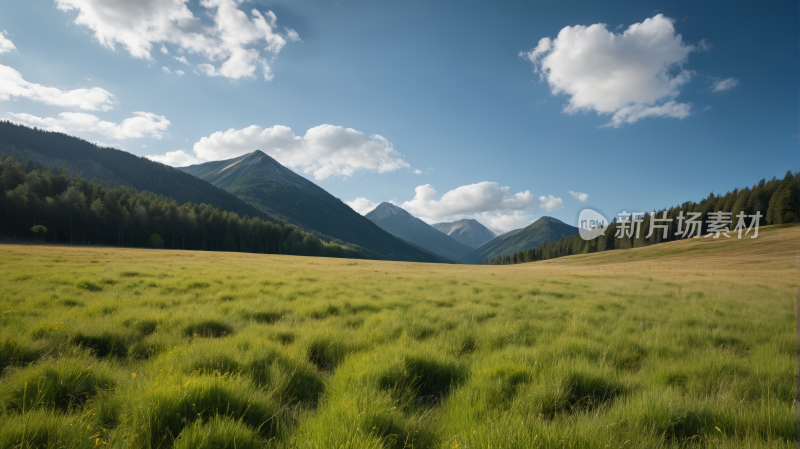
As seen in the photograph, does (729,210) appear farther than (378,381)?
Yes

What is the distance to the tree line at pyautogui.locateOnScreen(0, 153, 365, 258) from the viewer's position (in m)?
71.4

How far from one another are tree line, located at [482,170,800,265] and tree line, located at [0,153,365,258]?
13205 cm

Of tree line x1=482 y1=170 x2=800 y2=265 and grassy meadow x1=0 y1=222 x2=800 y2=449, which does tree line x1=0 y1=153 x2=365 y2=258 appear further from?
tree line x1=482 y1=170 x2=800 y2=265

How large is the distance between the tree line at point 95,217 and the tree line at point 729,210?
13205 centimetres

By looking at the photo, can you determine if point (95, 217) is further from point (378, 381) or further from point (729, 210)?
point (729, 210)

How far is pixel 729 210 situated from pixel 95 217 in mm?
182334

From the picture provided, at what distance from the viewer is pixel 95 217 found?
77375 mm

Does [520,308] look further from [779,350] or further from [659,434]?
[659,434]

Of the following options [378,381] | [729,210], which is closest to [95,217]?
[378,381]

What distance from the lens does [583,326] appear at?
7.50 meters

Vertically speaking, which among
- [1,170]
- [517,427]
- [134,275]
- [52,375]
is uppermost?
[1,170]

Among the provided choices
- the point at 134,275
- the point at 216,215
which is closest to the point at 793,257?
the point at 134,275

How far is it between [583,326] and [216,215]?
11712cm

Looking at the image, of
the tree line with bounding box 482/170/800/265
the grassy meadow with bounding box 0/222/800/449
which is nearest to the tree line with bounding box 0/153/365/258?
the grassy meadow with bounding box 0/222/800/449
